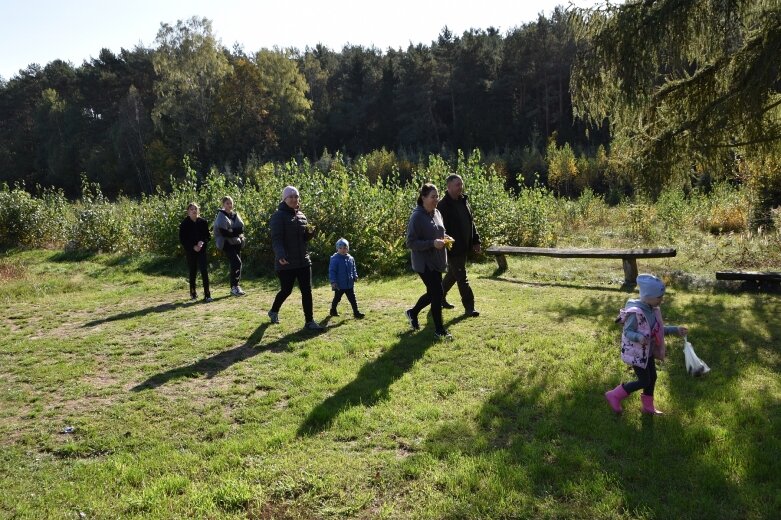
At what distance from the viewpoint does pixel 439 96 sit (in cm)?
4825

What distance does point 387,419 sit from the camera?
443cm

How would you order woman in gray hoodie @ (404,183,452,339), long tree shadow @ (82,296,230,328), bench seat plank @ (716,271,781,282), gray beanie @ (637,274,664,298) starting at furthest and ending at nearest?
bench seat plank @ (716,271,781,282) → long tree shadow @ (82,296,230,328) → woman in gray hoodie @ (404,183,452,339) → gray beanie @ (637,274,664,298)

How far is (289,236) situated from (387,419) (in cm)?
321

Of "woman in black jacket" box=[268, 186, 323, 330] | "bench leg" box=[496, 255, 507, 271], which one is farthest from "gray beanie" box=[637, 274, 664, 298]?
"bench leg" box=[496, 255, 507, 271]

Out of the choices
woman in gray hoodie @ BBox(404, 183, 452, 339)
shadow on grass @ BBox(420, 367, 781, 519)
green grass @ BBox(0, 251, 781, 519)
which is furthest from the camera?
woman in gray hoodie @ BBox(404, 183, 452, 339)

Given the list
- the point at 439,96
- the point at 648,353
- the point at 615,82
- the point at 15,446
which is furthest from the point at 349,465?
the point at 439,96

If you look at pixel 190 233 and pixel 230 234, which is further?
pixel 230 234

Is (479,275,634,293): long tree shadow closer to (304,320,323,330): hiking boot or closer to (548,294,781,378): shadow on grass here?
(548,294,781,378): shadow on grass

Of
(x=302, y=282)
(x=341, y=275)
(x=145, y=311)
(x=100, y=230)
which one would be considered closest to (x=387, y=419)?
(x=302, y=282)

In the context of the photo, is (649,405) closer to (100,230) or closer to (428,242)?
(428,242)

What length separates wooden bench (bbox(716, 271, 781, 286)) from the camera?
848 centimetres

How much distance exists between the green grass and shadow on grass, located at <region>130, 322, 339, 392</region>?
4cm

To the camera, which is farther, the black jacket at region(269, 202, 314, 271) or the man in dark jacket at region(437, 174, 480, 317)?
the man in dark jacket at region(437, 174, 480, 317)

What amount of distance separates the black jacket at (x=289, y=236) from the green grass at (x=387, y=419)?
1.01 meters
